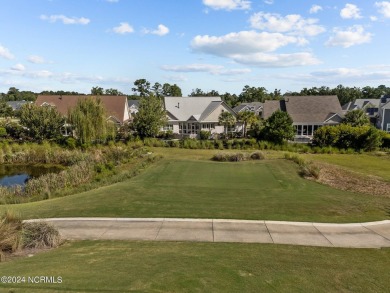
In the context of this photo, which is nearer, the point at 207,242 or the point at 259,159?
the point at 207,242

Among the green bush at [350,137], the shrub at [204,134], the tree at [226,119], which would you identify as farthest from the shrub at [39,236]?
the tree at [226,119]

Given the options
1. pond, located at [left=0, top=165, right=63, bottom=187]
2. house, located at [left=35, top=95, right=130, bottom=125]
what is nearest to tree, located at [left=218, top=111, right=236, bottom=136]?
house, located at [left=35, top=95, right=130, bottom=125]

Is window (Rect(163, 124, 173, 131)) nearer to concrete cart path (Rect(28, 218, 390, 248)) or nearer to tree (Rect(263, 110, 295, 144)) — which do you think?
tree (Rect(263, 110, 295, 144))

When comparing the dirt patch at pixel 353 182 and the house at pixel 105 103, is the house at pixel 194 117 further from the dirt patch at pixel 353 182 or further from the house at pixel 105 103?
the dirt patch at pixel 353 182

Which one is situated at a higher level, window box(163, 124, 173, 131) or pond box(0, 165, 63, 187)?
window box(163, 124, 173, 131)

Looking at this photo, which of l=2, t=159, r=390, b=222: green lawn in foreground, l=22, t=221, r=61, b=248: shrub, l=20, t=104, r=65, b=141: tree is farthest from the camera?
l=20, t=104, r=65, b=141: tree

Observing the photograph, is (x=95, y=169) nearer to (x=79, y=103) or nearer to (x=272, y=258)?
(x=79, y=103)

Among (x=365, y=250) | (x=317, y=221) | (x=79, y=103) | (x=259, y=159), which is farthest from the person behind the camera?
(x=79, y=103)

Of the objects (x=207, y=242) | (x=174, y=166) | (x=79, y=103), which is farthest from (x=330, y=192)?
(x=79, y=103)
